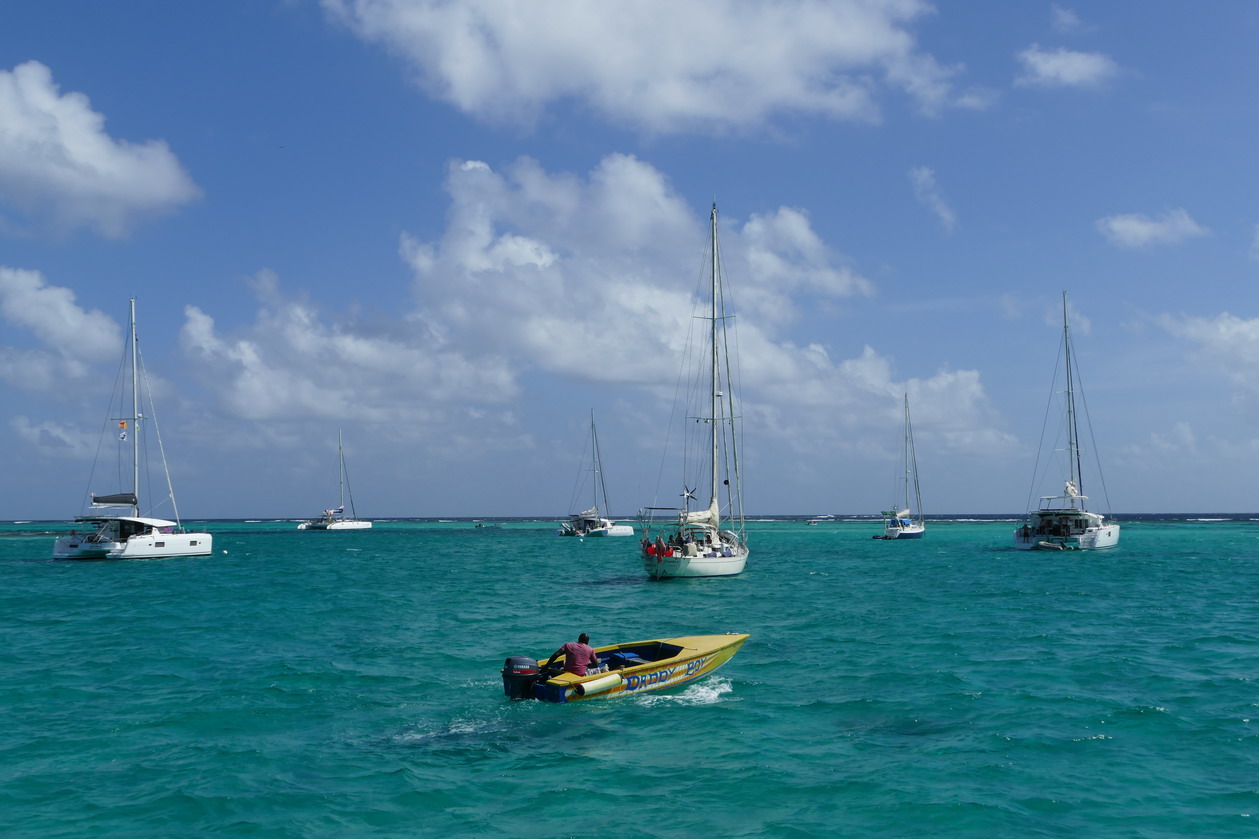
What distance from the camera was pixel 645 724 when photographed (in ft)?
66.3

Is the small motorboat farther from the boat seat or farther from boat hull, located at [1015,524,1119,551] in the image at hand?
boat hull, located at [1015,524,1119,551]

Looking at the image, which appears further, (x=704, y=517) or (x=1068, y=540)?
(x=1068, y=540)

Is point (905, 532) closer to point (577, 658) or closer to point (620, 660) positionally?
point (620, 660)

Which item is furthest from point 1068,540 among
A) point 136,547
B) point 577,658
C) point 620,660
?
point 136,547

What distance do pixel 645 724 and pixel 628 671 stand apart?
7.91ft

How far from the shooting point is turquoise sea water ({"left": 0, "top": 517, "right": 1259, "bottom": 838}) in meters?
14.6

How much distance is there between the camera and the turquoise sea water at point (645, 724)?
47.9 ft

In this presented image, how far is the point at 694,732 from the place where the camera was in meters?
19.4

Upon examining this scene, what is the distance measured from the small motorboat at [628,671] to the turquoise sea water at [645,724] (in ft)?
1.58

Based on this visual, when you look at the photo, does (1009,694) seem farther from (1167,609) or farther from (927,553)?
(927,553)

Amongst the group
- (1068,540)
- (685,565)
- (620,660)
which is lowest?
(620,660)

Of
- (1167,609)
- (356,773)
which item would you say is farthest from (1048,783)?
(1167,609)

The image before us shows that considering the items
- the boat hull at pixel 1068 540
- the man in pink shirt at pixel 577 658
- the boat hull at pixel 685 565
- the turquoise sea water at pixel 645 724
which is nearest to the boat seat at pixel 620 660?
the man in pink shirt at pixel 577 658

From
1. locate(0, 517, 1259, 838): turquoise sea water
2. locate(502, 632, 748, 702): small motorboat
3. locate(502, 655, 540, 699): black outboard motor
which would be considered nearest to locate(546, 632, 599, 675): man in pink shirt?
locate(502, 632, 748, 702): small motorboat
